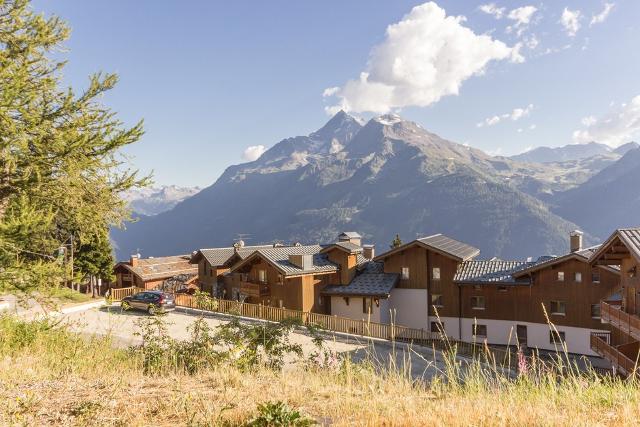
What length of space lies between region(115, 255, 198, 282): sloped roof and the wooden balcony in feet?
56.3

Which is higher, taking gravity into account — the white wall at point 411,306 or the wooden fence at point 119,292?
the wooden fence at point 119,292

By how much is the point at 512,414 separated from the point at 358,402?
5.20 feet

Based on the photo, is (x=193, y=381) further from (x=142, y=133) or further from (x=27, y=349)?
(x=142, y=133)

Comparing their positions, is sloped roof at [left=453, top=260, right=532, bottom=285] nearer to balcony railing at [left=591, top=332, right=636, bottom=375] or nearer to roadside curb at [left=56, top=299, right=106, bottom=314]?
balcony railing at [left=591, top=332, right=636, bottom=375]

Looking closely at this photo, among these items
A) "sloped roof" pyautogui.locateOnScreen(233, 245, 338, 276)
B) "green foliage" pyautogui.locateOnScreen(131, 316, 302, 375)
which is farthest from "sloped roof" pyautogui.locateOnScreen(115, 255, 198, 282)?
"green foliage" pyautogui.locateOnScreen(131, 316, 302, 375)

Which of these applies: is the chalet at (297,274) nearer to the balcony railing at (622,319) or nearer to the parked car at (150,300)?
the parked car at (150,300)

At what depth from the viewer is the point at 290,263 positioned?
1372 inches

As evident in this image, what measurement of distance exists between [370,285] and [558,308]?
15.2 m

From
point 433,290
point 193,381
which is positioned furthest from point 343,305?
point 193,381

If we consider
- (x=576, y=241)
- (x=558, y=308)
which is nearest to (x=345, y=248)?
(x=558, y=308)

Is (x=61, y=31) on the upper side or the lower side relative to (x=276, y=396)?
upper

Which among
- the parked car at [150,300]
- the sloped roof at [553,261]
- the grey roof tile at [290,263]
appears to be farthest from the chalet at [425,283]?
the parked car at [150,300]

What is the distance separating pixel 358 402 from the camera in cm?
445

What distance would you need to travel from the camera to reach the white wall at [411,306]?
3528 centimetres
